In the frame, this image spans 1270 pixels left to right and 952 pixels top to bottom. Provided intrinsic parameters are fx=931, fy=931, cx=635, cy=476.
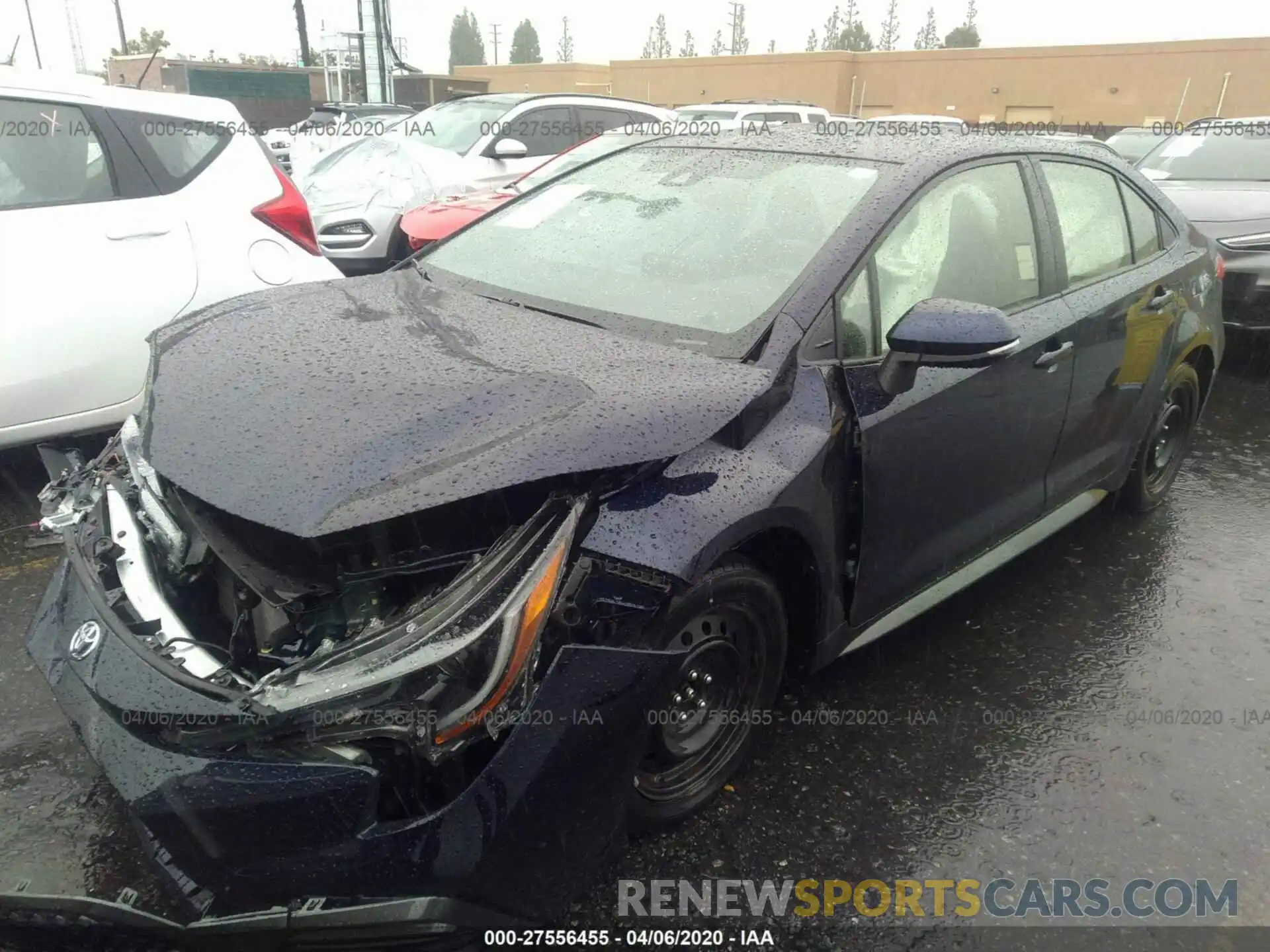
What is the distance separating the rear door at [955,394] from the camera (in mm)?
2520

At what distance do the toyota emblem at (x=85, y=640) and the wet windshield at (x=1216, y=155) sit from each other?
26.6 ft

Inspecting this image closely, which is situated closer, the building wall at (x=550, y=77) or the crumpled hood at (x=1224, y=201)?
the crumpled hood at (x=1224, y=201)

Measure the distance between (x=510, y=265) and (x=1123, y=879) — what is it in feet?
8.07

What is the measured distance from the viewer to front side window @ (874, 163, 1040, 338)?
2.64 m

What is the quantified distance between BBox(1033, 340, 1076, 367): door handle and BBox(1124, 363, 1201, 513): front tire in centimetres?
109

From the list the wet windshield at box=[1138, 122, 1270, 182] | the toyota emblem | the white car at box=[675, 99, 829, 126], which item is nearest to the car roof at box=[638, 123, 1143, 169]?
the toyota emblem

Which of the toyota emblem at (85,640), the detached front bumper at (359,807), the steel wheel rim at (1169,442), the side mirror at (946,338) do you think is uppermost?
the side mirror at (946,338)

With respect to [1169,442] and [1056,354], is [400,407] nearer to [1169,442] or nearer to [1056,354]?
[1056,354]

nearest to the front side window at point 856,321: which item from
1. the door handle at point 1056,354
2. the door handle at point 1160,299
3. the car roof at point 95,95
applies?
the door handle at point 1056,354

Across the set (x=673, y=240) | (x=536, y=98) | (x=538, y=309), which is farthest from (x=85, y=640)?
(x=536, y=98)

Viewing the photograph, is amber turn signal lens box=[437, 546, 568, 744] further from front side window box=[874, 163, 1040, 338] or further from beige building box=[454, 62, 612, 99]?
beige building box=[454, 62, 612, 99]

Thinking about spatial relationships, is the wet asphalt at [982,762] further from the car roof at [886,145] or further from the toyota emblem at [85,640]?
the car roof at [886,145]

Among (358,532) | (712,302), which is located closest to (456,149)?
(712,302)

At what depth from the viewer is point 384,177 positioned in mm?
8000
